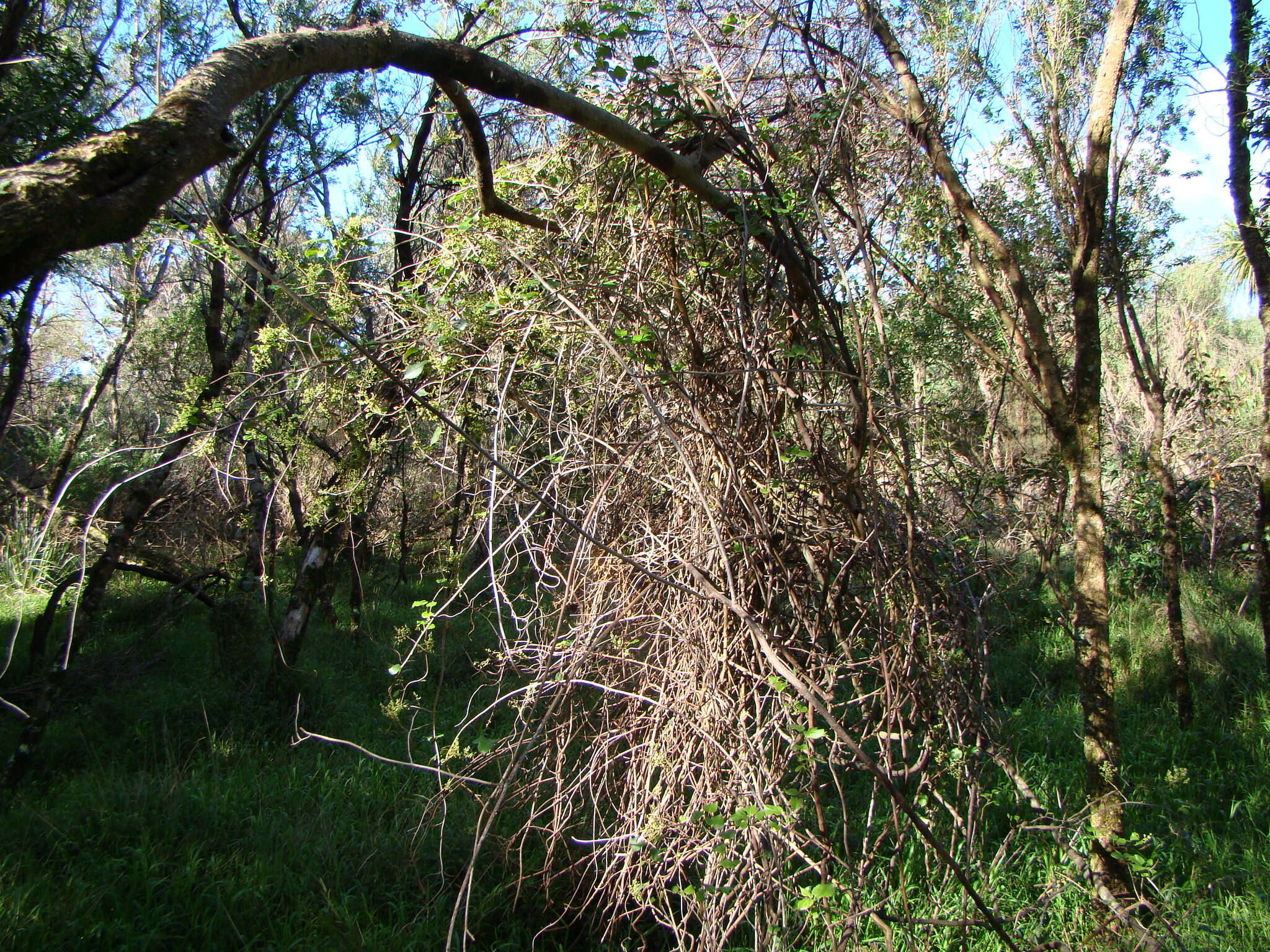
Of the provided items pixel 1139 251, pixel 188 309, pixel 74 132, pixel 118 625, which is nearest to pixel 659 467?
pixel 74 132

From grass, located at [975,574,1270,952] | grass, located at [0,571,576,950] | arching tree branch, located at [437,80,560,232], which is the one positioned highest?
arching tree branch, located at [437,80,560,232]

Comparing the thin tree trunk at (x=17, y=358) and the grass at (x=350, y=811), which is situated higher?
the thin tree trunk at (x=17, y=358)

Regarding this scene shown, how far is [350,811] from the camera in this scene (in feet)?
14.3

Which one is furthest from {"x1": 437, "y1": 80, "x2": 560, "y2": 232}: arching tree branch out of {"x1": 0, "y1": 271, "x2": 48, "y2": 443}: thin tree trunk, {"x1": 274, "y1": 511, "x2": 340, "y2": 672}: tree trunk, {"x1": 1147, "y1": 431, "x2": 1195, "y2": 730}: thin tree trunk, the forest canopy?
{"x1": 1147, "y1": 431, "x2": 1195, "y2": 730}: thin tree trunk

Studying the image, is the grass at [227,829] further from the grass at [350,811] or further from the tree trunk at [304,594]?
the tree trunk at [304,594]

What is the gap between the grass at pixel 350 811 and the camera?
331 cm

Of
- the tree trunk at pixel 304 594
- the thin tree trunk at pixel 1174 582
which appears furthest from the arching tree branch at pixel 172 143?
the thin tree trunk at pixel 1174 582

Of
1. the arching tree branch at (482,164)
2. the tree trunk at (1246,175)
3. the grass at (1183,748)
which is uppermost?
the tree trunk at (1246,175)

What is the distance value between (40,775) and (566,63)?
5.40m

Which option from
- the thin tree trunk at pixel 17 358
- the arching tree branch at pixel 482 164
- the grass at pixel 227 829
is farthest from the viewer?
the thin tree trunk at pixel 17 358

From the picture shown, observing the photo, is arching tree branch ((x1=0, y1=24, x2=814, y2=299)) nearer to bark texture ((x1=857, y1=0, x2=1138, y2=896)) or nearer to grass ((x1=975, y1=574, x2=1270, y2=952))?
bark texture ((x1=857, y1=0, x2=1138, y2=896))

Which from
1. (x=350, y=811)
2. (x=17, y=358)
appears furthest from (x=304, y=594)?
(x=17, y=358)

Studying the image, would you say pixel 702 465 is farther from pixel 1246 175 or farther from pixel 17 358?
pixel 17 358

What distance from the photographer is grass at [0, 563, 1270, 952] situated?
3.31 meters
